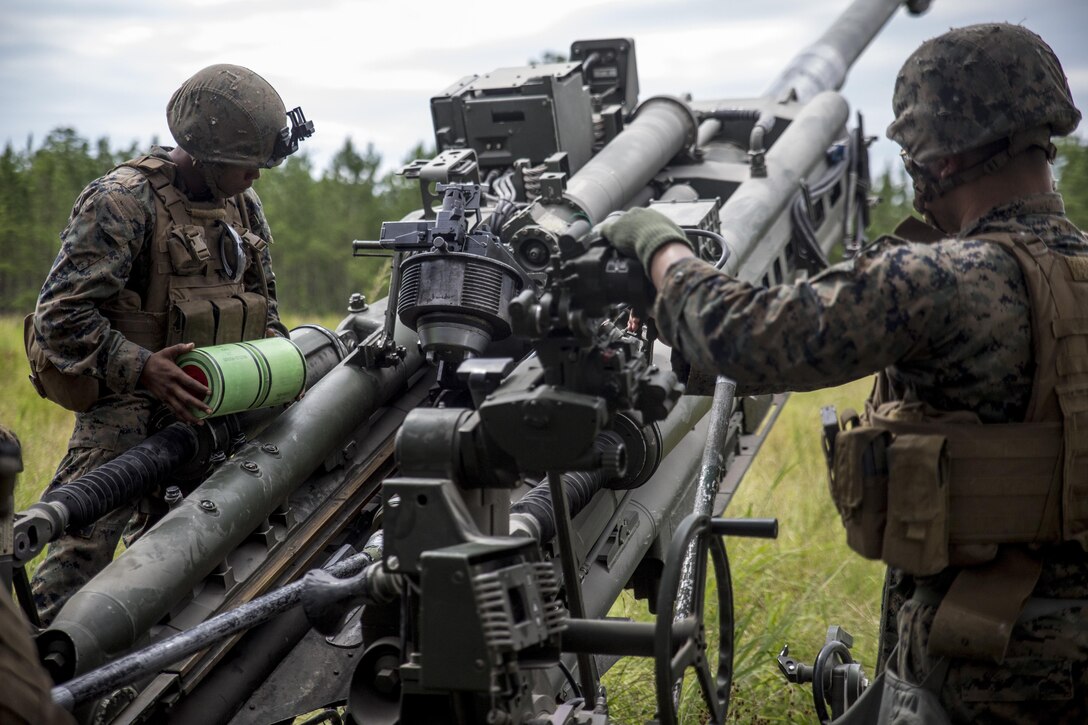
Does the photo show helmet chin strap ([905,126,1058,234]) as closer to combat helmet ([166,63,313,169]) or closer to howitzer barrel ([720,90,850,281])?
howitzer barrel ([720,90,850,281])

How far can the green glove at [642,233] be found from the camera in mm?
2877

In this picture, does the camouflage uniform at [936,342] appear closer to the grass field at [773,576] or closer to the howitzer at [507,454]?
the howitzer at [507,454]

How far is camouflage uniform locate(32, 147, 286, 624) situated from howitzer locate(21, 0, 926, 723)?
0.43 metres

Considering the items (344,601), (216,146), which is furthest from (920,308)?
(216,146)

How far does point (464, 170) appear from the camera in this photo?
4648mm

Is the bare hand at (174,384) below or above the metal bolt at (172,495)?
above

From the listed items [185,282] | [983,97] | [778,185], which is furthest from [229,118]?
[778,185]

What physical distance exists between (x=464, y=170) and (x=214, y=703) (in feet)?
6.65

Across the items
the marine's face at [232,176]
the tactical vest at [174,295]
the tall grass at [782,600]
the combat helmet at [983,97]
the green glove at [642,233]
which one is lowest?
the tall grass at [782,600]

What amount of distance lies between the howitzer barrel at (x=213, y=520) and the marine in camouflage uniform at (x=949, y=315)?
1.64 m

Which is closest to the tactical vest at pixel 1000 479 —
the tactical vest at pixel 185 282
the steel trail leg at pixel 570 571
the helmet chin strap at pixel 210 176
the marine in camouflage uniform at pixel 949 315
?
the marine in camouflage uniform at pixel 949 315

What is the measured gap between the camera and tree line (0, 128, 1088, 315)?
44.9ft

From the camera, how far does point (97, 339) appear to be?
13.2 feet

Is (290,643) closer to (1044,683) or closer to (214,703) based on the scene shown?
(214,703)
